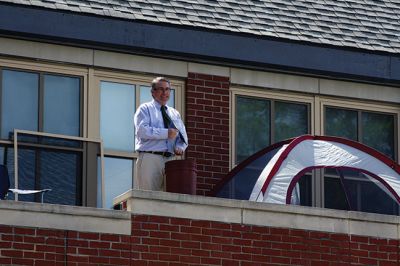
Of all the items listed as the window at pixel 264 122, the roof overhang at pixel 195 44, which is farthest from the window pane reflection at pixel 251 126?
the roof overhang at pixel 195 44

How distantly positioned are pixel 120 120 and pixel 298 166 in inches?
112

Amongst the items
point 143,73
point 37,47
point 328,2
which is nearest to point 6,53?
point 37,47

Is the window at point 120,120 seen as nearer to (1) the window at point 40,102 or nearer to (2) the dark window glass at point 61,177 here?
(1) the window at point 40,102

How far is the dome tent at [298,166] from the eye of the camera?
1869 cm

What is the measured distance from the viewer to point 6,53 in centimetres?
1988

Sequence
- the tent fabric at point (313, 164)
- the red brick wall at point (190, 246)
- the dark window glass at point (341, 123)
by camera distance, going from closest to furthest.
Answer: the red brick wall at point (190, 246)
the tent fabric at point (313, 164)
the dark window glass at point (341, 123)

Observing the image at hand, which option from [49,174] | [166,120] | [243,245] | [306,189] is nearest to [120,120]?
[49,174]

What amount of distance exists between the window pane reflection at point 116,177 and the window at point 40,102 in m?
0.61

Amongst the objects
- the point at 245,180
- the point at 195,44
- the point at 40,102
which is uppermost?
the point at 195,44

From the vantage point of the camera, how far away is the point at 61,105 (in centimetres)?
2020

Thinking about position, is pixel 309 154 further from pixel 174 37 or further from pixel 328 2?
pixel 328 2

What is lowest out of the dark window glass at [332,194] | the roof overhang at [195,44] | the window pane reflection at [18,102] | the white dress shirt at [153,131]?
the dark window glass at [332,194]

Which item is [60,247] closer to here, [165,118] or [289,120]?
[165,118]

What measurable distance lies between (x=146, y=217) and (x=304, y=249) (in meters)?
2.03
